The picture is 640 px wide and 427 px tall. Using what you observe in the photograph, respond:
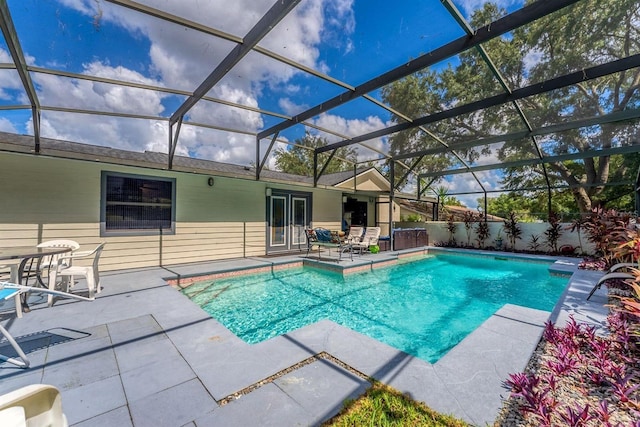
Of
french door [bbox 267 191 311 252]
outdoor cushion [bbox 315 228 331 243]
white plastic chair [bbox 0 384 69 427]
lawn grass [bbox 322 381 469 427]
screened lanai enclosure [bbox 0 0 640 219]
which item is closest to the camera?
white plastic chair [bbox 0 384 69 427]

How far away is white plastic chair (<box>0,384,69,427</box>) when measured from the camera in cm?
98

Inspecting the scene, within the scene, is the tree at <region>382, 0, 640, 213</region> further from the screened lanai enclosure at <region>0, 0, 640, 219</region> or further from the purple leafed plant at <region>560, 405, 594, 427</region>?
the purple leafed plant at <region>560, 405, 594, 427</region>

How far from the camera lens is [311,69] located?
14.7 ft

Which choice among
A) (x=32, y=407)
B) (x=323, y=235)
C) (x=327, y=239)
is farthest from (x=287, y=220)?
(x=32, y=407)

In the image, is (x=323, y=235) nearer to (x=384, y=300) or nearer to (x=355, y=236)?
(x=355, y=236)

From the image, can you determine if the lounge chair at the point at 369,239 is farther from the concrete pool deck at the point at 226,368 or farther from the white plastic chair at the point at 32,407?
the white plastic chair at the point at 32,407

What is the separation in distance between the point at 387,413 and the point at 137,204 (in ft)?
24.0

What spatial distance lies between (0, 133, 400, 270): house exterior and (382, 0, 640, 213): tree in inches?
188

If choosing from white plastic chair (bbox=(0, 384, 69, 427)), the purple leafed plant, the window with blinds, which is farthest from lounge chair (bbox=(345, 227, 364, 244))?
white plastic chair (bbox=(0, 384, 69, 427))

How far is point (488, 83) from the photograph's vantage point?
5398 mm

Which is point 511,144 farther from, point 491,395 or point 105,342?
point 105,342

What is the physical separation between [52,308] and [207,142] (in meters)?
5.12

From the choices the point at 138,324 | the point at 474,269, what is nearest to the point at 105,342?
the point at 138,324

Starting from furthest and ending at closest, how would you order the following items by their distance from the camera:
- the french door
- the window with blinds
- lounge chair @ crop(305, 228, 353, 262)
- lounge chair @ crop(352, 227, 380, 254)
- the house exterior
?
1. the french door
2. lounge chair @ crop(352, 227, 380, 254)
3. lounge chair @ crop(305, 228, 353, 262)
4. the window with blinds
5. the house exterior
